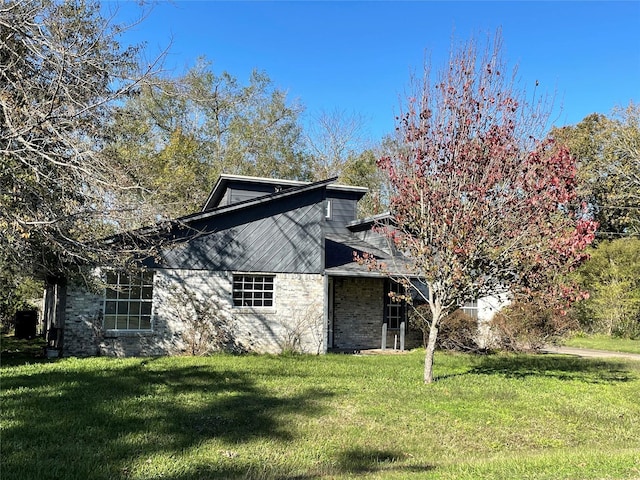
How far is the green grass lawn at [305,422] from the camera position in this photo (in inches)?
210

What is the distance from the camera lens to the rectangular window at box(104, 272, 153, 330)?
1351 centimetres

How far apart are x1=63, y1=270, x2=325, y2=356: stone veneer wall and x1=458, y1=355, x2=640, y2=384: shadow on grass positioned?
5.01 m

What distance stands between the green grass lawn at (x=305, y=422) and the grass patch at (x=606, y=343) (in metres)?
8.40

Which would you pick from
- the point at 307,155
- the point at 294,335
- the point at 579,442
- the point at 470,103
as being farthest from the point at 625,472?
the point at 307,155

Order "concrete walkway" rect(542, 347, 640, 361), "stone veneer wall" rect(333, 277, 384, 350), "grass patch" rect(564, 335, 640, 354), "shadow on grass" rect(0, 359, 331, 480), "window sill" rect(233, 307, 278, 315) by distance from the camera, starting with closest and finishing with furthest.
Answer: "shadow on grass" rect(0, 359, 331, 480)
"window sill" rect(233, 307, 278, 315)
"concrete walkway" rect(542, 347, 640, 361)
"stone veneer wall" rect(333, 277, 384, 350)
"grass patch" rect(564, 335, 640, 354)

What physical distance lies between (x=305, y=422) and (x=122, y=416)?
2.55 meters

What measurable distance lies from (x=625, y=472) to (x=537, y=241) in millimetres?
5193

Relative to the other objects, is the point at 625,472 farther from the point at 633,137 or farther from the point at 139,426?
the point at 633,137

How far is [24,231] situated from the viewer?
263 inches

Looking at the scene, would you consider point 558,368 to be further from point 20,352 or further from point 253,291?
point 20,352

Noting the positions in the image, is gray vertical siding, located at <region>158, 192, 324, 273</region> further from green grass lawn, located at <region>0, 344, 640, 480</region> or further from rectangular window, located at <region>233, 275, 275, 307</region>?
green grass lawn, located at <region>0, 344, 640, 480</region>

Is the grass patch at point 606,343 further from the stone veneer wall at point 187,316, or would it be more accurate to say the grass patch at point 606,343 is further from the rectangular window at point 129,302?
the rectangular window at point 129,302

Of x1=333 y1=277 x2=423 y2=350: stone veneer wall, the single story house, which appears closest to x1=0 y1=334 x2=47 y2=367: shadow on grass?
the single story house

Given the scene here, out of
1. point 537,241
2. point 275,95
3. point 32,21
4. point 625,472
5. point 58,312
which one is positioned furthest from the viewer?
point 275,95
